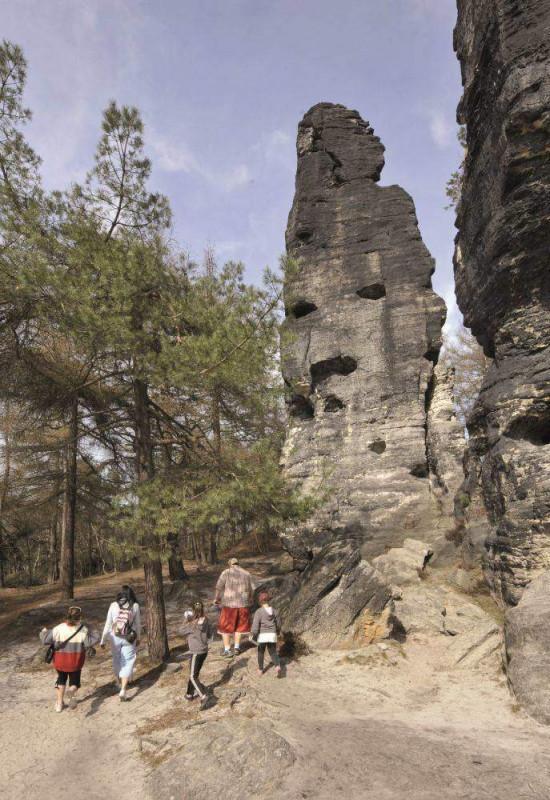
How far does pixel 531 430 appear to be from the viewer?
36.8ft

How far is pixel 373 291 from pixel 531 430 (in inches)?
353

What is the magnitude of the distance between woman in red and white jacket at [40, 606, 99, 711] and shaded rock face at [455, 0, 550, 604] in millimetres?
9051

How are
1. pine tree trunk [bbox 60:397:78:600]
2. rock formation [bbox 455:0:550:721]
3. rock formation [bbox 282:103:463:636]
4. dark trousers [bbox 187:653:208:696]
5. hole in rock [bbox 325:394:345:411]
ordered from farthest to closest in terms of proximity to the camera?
hole in rock [bbox 325:394:345:411], rock formation [bbox 282:103:463:636], pine tree trunk [bbox 60:397:78:600], rock formation [bbox 455:0:550:721], dark trousers [bbox 187:653:208:696]

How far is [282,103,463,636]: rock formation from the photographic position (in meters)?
15.9

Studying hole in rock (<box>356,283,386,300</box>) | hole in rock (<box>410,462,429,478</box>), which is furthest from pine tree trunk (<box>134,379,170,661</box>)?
hole in rock (<box>356,283,386,300</box>)

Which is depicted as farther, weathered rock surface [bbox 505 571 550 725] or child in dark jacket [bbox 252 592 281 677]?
child in dark jacket [bbox 252 592 281 677]

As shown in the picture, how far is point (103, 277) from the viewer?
8.24 meters

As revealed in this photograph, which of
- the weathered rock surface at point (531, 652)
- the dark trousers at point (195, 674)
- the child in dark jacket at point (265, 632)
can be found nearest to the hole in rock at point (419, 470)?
the weathered rock surface at point (531, 652)

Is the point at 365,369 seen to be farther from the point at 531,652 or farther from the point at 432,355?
the point at 531,652

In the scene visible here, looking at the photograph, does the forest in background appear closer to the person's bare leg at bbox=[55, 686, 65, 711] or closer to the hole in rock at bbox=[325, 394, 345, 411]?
the person's bare leg at bbox=[55, 686, 65, 711]

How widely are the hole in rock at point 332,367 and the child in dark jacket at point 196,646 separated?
465 inches

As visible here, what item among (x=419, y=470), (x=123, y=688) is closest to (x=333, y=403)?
(x=419, y=470)

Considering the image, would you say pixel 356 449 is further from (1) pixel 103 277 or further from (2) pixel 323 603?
(1) pixel 103 277

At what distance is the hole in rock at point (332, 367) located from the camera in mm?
17812
